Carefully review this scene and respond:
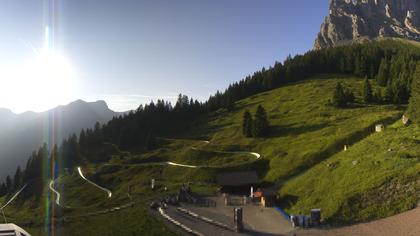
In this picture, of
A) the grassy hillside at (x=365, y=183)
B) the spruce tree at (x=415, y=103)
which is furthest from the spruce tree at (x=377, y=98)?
the grassy hillside at (x=365, y=183)

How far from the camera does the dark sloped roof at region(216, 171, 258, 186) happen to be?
69500 millimetres

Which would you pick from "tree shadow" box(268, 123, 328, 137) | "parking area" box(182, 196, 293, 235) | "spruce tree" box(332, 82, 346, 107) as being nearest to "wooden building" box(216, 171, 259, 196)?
"parking area" box(182, 196, 293, 235)

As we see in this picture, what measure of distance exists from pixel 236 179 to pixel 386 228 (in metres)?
38.1

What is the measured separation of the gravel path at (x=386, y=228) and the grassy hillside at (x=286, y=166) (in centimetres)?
167

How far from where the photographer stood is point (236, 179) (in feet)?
232

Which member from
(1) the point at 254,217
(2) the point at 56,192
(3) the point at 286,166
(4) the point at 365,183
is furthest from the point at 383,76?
(2) the point at 56,192

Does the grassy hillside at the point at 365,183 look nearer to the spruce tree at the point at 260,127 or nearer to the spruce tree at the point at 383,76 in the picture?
the spruce tree at the point at 260,127

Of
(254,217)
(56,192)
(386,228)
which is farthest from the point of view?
(56,192)

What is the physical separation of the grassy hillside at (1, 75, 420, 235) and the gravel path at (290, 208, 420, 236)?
1.67 m

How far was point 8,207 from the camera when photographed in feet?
370

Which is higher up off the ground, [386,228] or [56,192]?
[386,228]

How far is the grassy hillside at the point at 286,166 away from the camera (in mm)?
44062

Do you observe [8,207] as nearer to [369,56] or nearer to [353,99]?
[353,99]

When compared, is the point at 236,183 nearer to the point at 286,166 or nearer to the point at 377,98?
the point at 286,166
